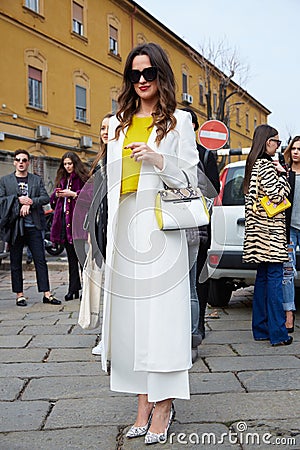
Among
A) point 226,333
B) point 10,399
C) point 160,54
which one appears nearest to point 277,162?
point 226,333

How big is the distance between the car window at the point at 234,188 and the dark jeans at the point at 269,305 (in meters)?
1.34

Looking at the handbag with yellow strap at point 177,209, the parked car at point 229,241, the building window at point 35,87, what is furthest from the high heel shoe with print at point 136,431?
the building window at point 35,87

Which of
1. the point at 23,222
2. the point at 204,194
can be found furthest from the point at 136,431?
the point at 23,222

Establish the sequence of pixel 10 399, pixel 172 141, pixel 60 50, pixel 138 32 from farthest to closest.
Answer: pixel 138 32
pixel 60 50
pixel 10 399
pixel 172 141

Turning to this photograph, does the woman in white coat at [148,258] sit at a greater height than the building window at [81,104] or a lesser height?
lesser

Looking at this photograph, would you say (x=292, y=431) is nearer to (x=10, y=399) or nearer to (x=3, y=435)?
(x=3, y=435)

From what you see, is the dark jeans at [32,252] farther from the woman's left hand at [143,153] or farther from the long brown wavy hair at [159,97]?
the woman's left hand at [143,153]

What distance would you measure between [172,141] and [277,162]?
2501 mm

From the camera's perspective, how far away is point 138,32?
32.0m

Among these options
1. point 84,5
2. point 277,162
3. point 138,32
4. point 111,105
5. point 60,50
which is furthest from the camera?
point 138,32

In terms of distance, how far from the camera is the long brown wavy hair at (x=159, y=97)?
295 centimetres

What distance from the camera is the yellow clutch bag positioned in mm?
5078

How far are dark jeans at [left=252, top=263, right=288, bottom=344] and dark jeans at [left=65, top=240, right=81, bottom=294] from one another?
115 inches

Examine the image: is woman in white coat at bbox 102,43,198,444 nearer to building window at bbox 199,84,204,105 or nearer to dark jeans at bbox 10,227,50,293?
dark jeans at bbox 10,227,50,293
